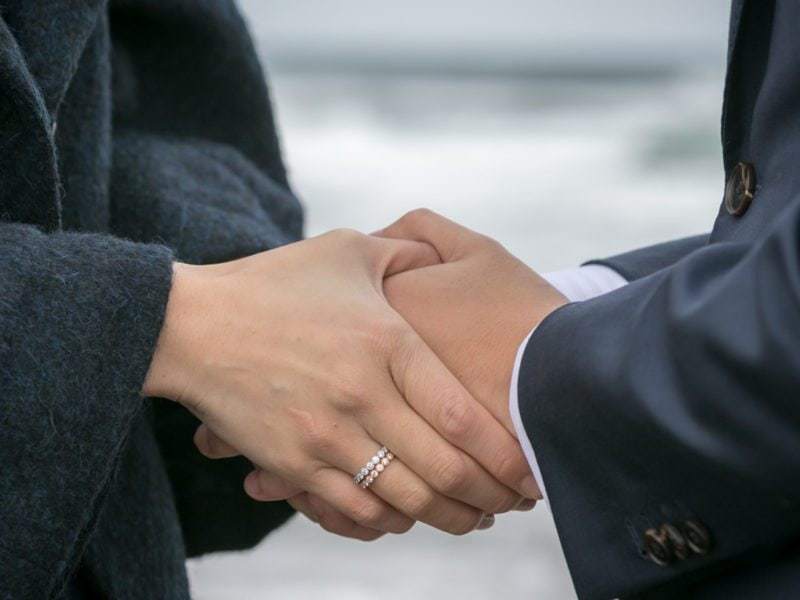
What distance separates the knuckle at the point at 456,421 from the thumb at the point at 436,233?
0.76 ft

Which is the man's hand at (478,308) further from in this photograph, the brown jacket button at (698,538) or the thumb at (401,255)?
the brown jacket button at (698,538)

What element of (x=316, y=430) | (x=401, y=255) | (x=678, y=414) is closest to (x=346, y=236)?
(x=401, y=255)

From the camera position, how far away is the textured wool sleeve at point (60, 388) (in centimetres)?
101

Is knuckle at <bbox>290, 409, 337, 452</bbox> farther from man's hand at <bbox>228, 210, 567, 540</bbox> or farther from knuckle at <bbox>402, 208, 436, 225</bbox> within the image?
knuckle at <bbox>402, 208, 436, 225</bbox>

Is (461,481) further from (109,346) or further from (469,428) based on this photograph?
(109,346)

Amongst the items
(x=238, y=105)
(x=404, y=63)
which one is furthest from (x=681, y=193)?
(x=238, y=105)

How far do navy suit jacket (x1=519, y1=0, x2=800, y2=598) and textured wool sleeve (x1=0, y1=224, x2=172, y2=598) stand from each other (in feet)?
1.05

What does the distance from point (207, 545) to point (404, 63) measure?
8.67 m

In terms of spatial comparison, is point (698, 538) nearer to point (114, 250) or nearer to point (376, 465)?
point (376, 465)

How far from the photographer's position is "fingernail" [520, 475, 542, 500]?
120 centimetres

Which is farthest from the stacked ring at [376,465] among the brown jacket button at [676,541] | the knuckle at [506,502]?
the brown jacket button at [676,541]

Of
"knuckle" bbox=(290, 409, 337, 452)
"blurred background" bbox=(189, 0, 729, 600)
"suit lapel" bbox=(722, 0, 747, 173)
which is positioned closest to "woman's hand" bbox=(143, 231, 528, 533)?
"knuckle" bbox=(290, 409, 337, 452)

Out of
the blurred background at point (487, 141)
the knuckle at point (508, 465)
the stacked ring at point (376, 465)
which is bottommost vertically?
the blurred background at point (487, 141)

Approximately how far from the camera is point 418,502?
1192 millimetres
